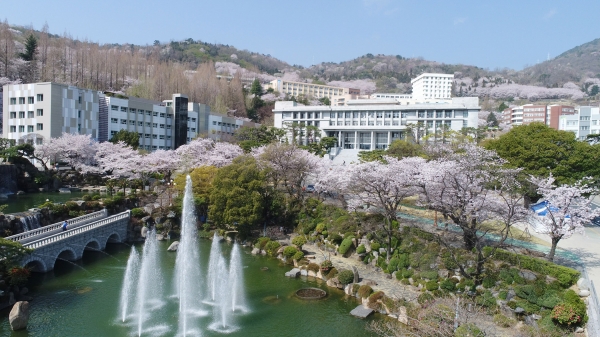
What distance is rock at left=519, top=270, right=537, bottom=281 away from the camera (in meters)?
17.9

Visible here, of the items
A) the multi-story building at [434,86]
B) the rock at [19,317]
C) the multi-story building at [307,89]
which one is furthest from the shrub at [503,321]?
the multi-story building at [434,86]

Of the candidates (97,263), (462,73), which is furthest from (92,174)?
(462,73)

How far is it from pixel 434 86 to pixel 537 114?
34603 millimetres

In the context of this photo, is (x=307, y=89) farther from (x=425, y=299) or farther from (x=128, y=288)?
(x=128, y=288)

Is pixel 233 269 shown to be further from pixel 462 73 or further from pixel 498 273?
pixel 462 73

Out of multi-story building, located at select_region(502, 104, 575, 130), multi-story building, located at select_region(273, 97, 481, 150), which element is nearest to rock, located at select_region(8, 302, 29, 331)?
multi-story building, located at select_region(273, 97, 481, 150)

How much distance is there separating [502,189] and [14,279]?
76.5 feet

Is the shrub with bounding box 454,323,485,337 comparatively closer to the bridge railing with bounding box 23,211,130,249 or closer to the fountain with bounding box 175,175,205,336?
the fountain with bounding box 175,175,205,336

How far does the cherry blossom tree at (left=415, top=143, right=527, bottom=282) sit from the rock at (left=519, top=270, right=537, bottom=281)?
65.0 inches

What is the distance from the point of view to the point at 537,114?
8544 centimetres

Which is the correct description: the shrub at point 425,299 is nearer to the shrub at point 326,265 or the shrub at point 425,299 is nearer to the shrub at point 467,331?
the shrub at point 467,331

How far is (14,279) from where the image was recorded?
17.3m

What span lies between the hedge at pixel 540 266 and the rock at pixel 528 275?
0.27m

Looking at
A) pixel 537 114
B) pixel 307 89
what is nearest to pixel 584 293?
pixel 537 114
